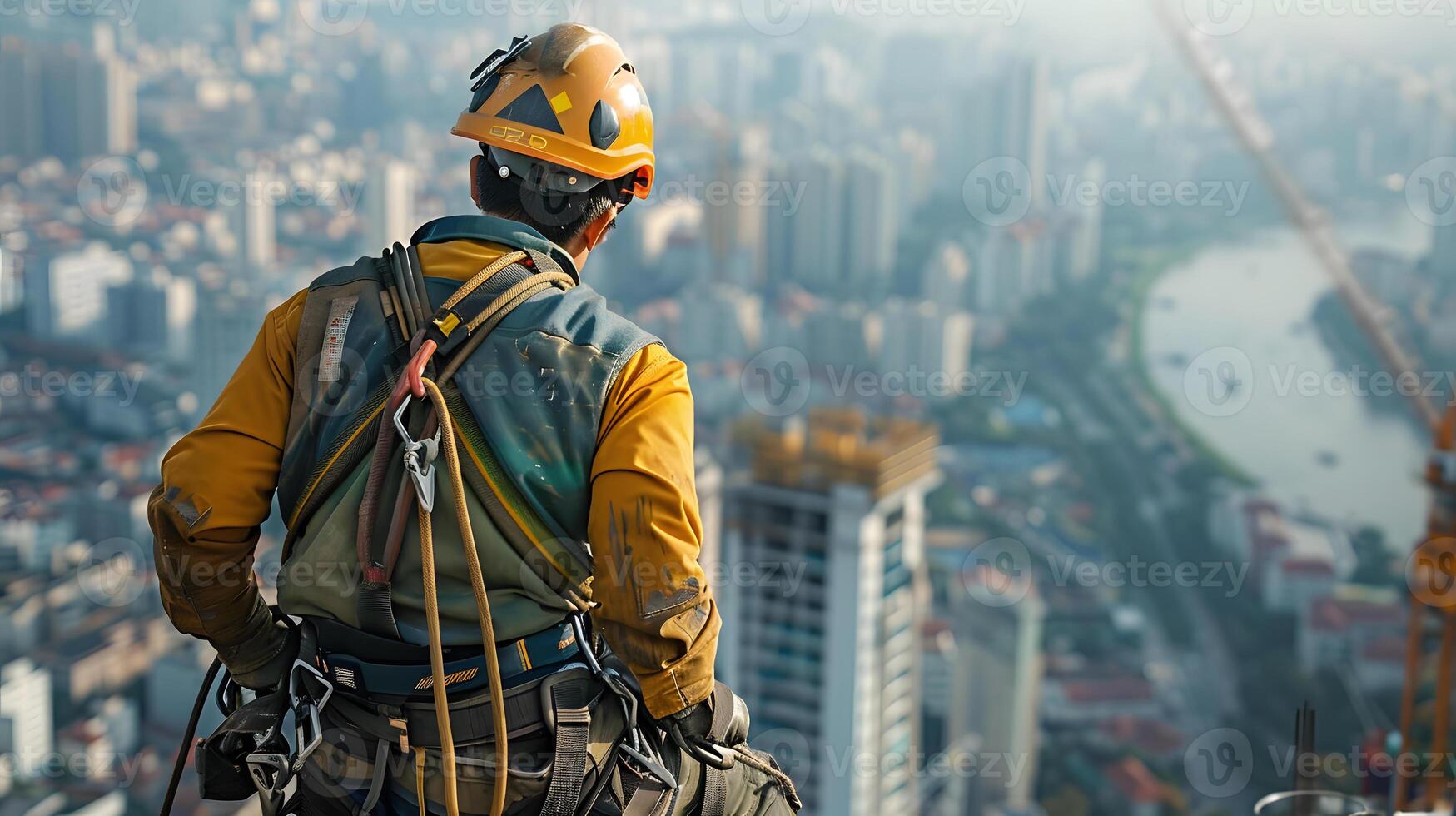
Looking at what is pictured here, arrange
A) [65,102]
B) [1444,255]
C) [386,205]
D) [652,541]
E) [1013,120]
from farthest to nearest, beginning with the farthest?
[1013,120] < [65,102] < [1444,255] < [386,205] < [652,541]

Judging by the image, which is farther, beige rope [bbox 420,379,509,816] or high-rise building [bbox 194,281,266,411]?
high-rise building [bbox 194,281,266,411]

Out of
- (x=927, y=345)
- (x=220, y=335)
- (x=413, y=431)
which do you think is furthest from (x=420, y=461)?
(x=927, y=345)

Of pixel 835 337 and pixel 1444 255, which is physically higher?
pixel 1444 255

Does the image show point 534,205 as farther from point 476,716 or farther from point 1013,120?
point 1013,120

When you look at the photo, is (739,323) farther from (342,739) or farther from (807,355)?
(342,739)

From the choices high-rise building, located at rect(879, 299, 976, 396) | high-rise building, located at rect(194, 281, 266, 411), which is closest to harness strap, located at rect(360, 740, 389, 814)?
high-rise building, located at rect(194, 281, 266, 411)

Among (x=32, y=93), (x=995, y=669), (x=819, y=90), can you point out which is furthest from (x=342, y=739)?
(x=819, y=90)

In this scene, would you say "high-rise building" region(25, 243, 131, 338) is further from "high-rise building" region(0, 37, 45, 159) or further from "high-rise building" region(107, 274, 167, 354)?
"high-rise building" region(0, 37, 45, 159)
